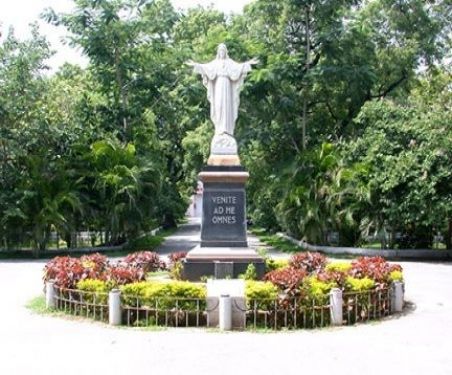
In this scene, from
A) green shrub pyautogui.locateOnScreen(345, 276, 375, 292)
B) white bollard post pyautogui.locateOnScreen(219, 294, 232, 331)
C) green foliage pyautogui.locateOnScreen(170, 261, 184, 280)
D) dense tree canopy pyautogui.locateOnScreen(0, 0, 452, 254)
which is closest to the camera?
white bollard post pyautogui.locateOnScreen(219, 294, 232, 331)

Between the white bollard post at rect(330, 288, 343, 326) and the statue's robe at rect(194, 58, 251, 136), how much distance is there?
5.98 meters

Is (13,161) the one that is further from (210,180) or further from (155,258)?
(210,180)

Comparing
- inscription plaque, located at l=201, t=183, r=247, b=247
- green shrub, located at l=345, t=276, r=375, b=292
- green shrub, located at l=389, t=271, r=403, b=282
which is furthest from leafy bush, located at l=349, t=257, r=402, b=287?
inscription plaque, located at l=201, t=183, r=247, b=247

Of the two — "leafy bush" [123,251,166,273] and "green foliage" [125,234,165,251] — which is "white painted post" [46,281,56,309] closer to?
"leafy bush" [123,251,166,273]

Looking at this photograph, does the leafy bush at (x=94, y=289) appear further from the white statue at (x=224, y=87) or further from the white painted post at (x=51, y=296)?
the white statue at (x=224, y=87)

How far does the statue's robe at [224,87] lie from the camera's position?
15.3m

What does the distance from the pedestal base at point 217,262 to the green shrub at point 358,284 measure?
281 centimetres

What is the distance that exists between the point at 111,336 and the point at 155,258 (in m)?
6.26

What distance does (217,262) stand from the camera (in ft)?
44.4

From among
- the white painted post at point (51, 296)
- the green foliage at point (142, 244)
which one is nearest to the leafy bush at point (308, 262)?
the white painted post at point (51, 296)

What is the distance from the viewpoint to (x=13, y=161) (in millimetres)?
25344

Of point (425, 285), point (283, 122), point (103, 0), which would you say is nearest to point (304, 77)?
point (283, 122)

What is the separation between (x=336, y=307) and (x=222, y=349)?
2.53 meters

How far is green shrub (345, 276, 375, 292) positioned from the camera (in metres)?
10.9
